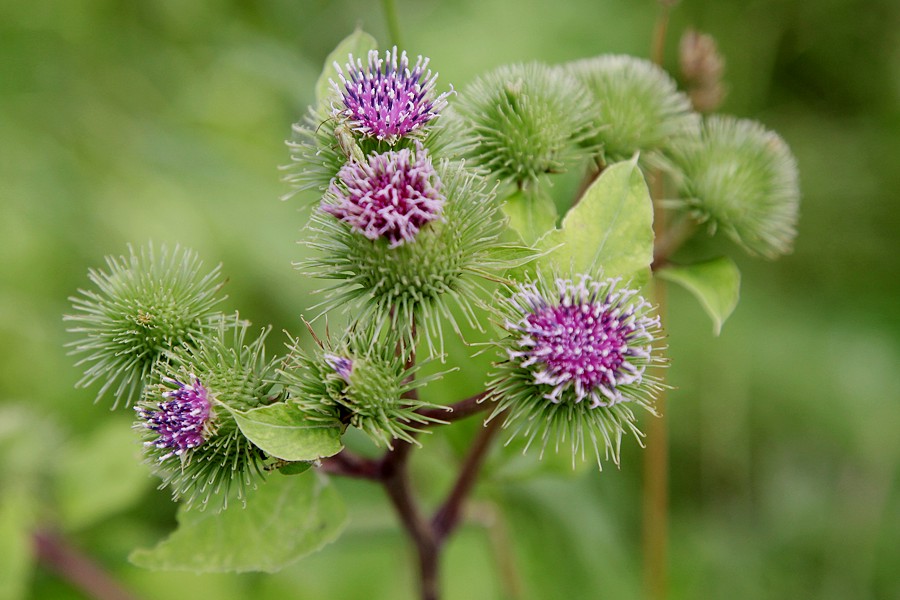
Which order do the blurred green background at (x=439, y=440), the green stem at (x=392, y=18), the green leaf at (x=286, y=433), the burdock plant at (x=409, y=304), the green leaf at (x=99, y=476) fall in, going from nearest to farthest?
the green leaf at (x=286, y=433)
the burdock plant at (x=409, y=304)
the green stem at (x=392, y=18)
the green leaf at (x=99, y=476)
the blurred green background at (x=439, y=440)

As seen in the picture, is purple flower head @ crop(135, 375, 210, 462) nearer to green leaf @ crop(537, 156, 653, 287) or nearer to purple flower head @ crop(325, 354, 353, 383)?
purple flower head @ crop(325, 354, 353, 383)

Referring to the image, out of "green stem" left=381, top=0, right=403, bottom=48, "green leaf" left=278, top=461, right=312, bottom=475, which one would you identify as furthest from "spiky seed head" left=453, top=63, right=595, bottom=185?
"green leaf" left=278, top=461, right=312, bottom=475

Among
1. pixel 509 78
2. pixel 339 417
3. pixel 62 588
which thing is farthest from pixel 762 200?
pixel 62 588

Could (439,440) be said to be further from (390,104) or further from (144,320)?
(390,104)

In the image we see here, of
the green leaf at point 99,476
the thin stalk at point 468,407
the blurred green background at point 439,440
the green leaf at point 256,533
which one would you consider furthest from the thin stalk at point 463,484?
the green leaf at point 99,476

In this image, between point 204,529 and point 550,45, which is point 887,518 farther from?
point 204,529

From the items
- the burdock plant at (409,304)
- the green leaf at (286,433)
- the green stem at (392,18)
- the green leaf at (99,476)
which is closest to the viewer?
the green leaf at (286,433)

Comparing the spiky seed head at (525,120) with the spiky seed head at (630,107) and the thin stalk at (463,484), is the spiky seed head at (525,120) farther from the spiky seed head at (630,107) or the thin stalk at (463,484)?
the thin stalk at (463,484)
